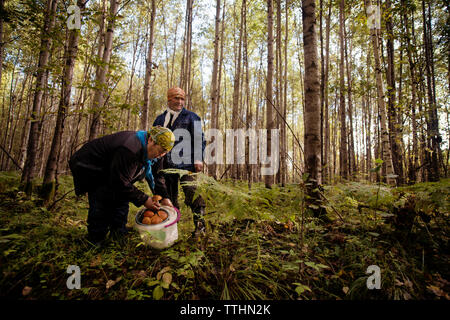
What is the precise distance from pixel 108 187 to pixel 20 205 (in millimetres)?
2118

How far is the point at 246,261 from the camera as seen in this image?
1.71 meters

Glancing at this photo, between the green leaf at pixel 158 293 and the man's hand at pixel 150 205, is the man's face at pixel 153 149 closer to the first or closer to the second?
the man's hand at pixel 150 205

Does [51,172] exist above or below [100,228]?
above

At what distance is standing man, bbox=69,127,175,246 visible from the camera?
201cm

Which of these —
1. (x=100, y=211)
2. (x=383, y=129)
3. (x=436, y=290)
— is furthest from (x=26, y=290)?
(x=383, y=129)

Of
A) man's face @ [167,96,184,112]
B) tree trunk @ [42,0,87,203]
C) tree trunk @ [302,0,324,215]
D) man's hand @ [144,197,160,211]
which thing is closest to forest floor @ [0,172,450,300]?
man's hand @ [144,197,160,211]

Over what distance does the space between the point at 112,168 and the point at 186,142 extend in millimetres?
1245

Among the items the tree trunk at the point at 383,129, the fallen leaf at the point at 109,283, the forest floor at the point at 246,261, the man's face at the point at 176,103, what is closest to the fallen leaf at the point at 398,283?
the forest floor at the point at 246,261

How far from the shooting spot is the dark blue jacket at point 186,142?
2.90 m

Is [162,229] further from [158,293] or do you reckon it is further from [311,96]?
[311,96]

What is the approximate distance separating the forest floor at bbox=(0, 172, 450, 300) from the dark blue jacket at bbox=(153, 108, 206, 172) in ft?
3.26
